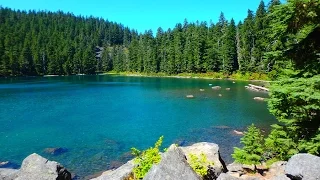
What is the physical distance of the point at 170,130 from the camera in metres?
35.2

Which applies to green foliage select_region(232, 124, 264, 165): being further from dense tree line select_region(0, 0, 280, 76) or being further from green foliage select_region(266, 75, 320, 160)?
dense tree line select_region(0, 0, 280, 76)

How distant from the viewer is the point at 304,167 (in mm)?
8734

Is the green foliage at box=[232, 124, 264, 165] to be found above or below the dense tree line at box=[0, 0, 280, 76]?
below

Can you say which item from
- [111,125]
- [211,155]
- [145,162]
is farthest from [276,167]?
[111,125]

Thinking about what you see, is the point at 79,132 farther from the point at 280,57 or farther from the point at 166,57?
the point at 166,57

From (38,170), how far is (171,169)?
7.03m

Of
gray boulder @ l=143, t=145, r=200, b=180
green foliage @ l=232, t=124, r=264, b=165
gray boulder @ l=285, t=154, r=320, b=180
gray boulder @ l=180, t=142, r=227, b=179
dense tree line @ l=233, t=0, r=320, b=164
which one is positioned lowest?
green foliage @ l=232, t=124, r=264, b=165

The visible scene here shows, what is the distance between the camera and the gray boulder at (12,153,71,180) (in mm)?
11633

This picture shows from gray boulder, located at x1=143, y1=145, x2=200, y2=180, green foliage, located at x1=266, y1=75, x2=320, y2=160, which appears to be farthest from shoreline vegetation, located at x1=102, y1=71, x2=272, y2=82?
gray boulder, located at x1=143, y1=145, x2=200, y2=180

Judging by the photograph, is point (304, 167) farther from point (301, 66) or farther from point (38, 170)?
point (38, 170)

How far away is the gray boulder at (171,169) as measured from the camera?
7.36 meters

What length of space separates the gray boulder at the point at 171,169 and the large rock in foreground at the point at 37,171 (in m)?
6.26

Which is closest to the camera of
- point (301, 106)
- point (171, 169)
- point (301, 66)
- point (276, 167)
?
point (171, 169)

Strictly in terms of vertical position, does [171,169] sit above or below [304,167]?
above
